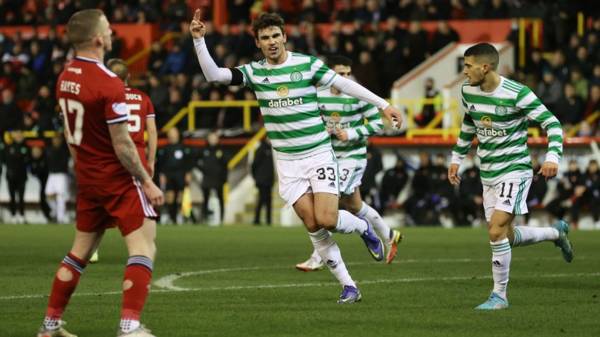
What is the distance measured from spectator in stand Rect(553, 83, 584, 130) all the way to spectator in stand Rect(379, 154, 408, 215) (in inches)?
139

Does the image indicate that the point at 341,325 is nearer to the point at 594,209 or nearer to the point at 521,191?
the point at 521,191

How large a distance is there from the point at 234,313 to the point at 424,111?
20159mm

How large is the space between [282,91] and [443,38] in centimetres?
2134

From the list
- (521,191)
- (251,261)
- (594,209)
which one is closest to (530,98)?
(521,191)

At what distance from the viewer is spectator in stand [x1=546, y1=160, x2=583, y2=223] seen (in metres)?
27.9

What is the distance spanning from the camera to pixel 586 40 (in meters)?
30.0

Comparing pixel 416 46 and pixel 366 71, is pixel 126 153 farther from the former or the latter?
pixel 416 46

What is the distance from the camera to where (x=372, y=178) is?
94.5 feet

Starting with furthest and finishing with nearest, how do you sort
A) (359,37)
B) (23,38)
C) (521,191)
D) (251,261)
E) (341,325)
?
(23,38) → (359,37) → (251,261) → (521,191) → (341,325)

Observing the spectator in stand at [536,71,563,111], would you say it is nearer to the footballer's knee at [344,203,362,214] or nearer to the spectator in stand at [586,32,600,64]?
the spectator in stand at [586,32,600,64]

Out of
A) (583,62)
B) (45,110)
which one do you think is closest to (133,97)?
(583,62)

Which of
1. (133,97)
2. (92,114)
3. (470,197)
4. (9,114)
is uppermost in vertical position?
(92,114)

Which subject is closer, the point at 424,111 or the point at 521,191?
the point at 521,191

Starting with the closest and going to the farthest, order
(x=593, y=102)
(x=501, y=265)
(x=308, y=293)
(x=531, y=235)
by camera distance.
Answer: (x=501, y=265) < (x=308, y=293) < (x=531, y=235) < (x=593, y=102)
